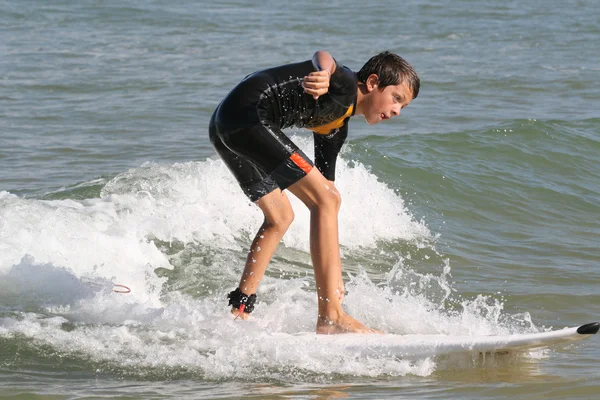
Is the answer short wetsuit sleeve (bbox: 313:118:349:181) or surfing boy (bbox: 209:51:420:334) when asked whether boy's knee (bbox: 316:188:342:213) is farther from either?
short wetsuit sleeve (bbox: 313:118:349:181)

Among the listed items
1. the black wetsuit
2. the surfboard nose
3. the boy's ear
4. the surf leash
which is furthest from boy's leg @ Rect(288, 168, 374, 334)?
the surf leash

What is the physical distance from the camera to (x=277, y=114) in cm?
530

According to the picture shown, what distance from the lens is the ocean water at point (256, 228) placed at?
5129 millimetres

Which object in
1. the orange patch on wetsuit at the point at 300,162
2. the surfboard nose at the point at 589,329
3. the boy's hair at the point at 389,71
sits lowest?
the surfboard nose at the point at 589,329

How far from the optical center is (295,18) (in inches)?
960

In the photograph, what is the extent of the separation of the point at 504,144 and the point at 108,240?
6.19 metres

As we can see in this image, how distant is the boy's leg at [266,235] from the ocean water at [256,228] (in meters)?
0.27

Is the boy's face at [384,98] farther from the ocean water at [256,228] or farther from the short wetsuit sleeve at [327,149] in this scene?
the ocean water at [256,228]

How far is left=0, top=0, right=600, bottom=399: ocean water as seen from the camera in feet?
16.8

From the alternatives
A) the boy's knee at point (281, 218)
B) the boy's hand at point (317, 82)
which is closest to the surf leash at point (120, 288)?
the boy's knee at point (281, 218)

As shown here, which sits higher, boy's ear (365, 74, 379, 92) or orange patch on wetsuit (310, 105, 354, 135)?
boy's ear (365, 74, 379, 92)

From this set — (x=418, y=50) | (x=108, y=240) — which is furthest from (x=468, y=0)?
(x=108, y=240)

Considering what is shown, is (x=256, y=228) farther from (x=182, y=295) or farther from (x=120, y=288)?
(x=120, y=288)

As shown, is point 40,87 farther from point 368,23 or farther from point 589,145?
point 368,23
